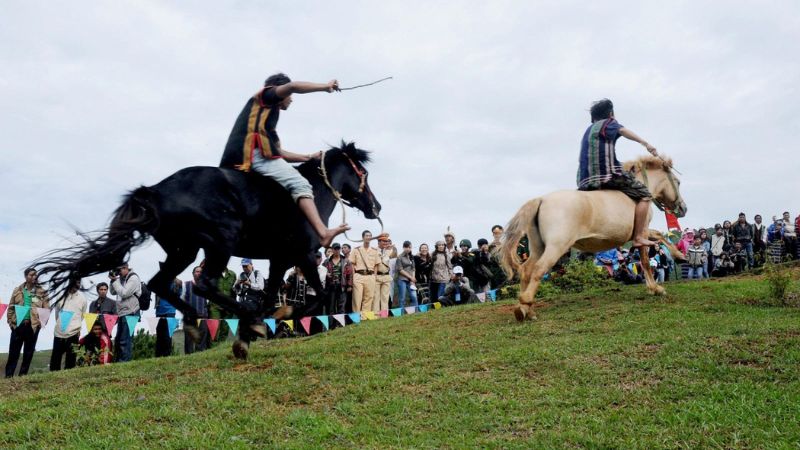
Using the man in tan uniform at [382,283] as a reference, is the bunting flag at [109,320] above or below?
below

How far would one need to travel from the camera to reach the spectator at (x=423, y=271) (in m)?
15.2

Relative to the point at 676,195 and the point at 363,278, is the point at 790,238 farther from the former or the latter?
the point at 363,278

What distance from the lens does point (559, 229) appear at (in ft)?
29.1

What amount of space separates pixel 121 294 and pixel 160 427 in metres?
7.18

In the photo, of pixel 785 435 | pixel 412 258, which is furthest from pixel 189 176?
pixel 412 258

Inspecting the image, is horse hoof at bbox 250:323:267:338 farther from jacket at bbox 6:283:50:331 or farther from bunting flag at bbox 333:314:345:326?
bunting flag at bbox 333:314:345:326

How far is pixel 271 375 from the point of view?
666 cm

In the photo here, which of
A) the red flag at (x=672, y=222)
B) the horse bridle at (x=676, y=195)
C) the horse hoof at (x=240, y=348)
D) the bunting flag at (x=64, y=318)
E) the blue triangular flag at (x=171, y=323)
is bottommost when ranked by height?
the horse hoof at (x=240, y=348)

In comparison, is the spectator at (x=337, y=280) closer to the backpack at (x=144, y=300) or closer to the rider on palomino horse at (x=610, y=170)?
the backpack at (x=144, y=300)

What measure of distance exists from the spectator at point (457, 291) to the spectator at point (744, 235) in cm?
→ 913

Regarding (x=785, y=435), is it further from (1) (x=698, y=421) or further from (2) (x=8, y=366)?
(2) (x=8, y=366)

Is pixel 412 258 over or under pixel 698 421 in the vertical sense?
over

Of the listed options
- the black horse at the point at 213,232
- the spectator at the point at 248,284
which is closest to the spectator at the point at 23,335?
the spectator at the point at 248,284

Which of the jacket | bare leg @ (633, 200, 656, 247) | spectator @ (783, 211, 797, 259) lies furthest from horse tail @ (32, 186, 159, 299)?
spectator @ (783, 211, 797, 259)
